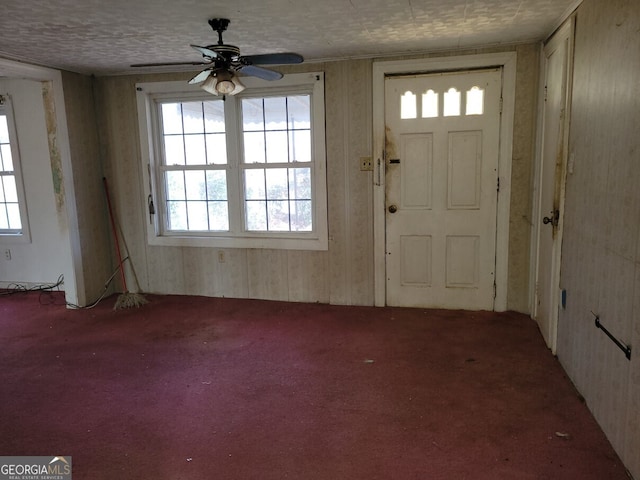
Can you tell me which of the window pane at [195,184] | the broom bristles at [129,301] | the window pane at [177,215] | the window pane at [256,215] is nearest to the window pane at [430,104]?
the window pane at [256,215]

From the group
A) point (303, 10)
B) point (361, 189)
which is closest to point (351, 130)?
point (361, 189)

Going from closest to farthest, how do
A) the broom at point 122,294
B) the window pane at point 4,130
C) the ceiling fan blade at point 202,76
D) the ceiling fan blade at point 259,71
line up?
1. the ceiling fan blade at point 202,76
2. the ceiling fan blade at point 259,71
3. the broom at point 122,294
4. the window pane at point 4,130

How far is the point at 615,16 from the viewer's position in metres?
2.15

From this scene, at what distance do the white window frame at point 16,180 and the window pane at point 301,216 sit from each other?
308 centimetres

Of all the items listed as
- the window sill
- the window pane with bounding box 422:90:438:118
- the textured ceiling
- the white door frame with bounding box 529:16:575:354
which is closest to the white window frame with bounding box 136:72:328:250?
the window sill

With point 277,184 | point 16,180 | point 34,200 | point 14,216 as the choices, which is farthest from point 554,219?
point 14,216

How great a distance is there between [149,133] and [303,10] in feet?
8.08

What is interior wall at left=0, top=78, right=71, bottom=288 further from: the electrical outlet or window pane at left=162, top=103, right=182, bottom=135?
the electrical outlet

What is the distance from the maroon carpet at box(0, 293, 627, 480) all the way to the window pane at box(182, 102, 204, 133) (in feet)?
6.26

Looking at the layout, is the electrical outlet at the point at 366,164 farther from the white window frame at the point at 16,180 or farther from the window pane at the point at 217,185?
the white window frame at the point at 16,180

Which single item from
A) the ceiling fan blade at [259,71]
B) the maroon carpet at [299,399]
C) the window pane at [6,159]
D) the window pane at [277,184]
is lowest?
the maroon carpet at [299,399]

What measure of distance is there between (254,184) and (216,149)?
526mm

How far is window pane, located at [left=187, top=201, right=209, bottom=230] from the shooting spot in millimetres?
4676

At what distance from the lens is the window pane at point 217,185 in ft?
14.9
